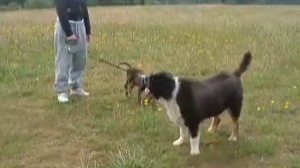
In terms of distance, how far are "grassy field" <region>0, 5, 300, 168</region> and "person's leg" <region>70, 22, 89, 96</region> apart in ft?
0.96

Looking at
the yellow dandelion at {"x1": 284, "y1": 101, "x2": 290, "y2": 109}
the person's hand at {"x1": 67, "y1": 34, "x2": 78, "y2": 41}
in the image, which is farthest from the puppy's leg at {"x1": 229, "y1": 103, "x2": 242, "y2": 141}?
the person's hand at {"x1": 67, "y1": 34, "x2": 78, "y2": 41}

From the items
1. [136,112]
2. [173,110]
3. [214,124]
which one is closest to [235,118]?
[214,124]

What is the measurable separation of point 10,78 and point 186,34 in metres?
6.22

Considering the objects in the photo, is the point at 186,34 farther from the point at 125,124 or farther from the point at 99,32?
the point at 125,124

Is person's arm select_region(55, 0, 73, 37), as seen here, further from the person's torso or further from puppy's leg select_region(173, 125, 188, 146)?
puppy's leg select_region(173, 125, 188, 146)

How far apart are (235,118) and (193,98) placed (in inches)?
31.4

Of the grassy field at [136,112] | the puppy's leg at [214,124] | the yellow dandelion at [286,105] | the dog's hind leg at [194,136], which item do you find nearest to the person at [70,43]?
the grassy field at [136,112]

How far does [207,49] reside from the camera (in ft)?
46.0

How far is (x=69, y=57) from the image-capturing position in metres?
9.44

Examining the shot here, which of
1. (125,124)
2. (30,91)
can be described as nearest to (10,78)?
(30,91)

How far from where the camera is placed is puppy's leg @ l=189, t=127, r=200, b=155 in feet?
23.9

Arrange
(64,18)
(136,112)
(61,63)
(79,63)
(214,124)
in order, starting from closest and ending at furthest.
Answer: (214,124), (64,18), (136,112), (61,63), (79,63)

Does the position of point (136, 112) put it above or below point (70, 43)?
below

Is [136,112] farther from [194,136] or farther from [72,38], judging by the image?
[194,136]
